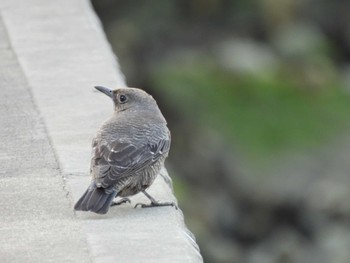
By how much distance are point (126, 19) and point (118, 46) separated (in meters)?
0.70

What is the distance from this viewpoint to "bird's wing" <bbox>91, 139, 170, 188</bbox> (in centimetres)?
771

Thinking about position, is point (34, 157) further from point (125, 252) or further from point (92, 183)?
point (125, 252)

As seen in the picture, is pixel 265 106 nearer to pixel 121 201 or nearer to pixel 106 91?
pixel 106 91

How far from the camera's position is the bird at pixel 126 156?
7625mm

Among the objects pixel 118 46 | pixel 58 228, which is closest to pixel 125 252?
pixel 58 228

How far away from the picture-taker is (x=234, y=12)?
1666 centimetres

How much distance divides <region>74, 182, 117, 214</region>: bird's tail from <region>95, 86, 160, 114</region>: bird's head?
96cm

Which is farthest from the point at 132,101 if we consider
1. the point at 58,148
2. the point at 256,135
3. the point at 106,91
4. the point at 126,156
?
the point at 256,135

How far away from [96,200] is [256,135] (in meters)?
6.41

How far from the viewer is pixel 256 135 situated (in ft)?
45.1

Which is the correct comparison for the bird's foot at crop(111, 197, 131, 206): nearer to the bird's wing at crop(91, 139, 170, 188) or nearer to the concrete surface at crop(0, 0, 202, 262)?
the concrete surface at crop(0, 0, 202, 262)

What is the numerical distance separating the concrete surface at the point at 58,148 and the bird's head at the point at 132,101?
0.27 m

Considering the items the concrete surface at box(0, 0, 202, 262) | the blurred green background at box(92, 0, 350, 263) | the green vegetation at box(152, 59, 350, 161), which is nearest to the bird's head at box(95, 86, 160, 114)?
the concrete surface at box(0, 0, 202, 262)

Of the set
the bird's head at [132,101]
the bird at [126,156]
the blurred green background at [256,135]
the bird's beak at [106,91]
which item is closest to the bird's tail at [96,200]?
the bird at [126,156]
